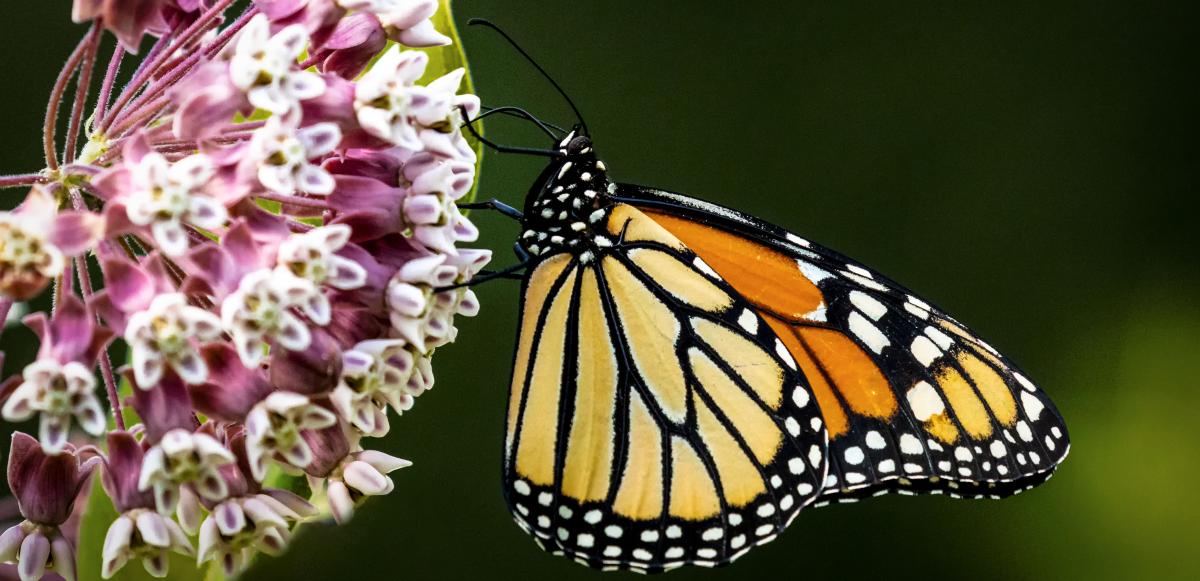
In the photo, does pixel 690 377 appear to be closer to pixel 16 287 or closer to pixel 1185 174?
pixel 16 287

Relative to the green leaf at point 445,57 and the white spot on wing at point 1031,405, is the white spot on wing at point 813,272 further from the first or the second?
the green leaf at point 445,57

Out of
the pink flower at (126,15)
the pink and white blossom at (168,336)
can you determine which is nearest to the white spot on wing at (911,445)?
the pink and white blossom at (168,336)

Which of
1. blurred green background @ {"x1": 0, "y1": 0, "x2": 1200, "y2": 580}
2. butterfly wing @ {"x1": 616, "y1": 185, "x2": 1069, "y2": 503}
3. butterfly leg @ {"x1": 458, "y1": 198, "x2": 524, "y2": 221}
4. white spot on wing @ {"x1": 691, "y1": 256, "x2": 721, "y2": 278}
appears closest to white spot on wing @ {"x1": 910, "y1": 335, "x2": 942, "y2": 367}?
butterfly wing @ {"x1": 616, "y1": 185, "x2": 1069, "y2": 503}

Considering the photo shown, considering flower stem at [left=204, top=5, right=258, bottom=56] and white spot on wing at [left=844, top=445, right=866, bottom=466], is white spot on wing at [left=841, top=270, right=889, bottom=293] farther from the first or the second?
flower stem at [left=204, top=5, right=258, bottom=56]

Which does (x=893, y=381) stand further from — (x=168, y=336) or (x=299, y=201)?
(x=168, y=336)

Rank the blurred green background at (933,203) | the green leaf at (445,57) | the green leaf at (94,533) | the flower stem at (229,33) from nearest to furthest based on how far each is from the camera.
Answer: the flower stem at (229,33) < the green leaf at (94,533) < the green leaf at (445,57) < the blurred green background at (933,203)

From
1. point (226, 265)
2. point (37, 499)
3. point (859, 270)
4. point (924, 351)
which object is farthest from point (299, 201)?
point (924, 351)
